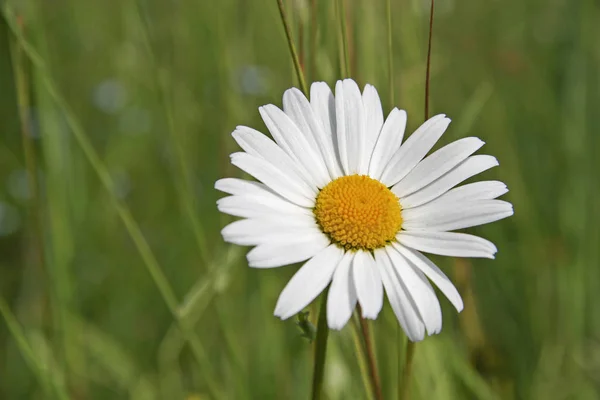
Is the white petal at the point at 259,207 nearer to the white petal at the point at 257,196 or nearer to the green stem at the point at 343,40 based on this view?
the white petal at the point at 257,196

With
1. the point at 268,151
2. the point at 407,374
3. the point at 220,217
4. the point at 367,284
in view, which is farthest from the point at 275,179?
the point at 220,217

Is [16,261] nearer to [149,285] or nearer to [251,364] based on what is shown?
[149,285]

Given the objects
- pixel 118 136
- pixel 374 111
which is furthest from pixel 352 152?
pixel 118 136

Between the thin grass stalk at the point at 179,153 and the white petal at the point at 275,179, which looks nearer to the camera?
the white petal at the point at 275,179

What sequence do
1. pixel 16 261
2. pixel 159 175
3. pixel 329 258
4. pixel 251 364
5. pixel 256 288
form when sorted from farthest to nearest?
pixel 159 175, pixel 16 261, pixel 256 288, pixel 251 364, pixel 329 258

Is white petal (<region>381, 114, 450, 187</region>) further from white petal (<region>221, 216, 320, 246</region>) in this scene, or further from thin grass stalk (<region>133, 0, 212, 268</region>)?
thin grass stalk (<region>133, 0, 212, 268</region>)

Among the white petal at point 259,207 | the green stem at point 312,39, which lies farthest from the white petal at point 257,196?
the green stem at point 312,39

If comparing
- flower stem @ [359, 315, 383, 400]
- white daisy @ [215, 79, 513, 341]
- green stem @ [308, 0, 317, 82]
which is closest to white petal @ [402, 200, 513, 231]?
white daisy @ [215, 79, 513, 341]
